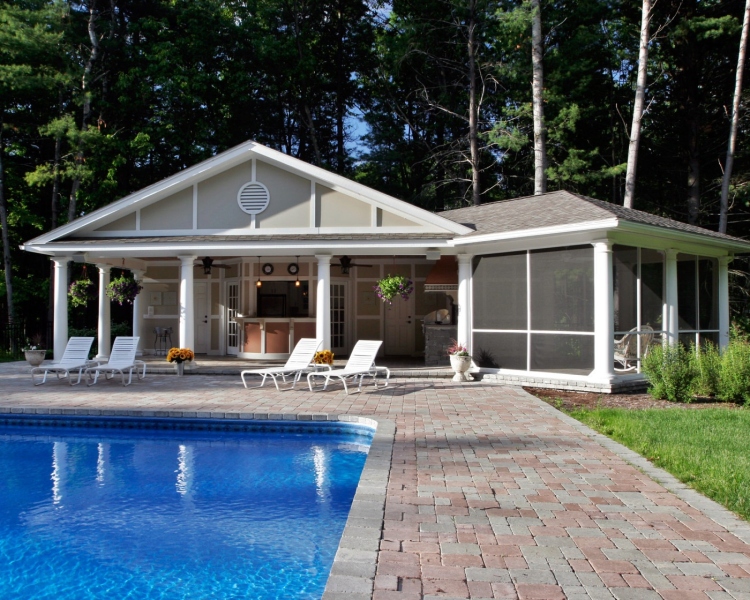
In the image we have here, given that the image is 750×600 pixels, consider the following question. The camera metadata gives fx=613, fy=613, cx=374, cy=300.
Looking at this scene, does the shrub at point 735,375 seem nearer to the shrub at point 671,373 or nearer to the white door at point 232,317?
the shrub at point 671,373

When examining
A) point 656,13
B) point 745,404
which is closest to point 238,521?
point 745,404

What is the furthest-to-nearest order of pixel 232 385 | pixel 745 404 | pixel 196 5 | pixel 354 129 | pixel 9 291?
pixel 354 129, pixel 196 5, pixel 9 291, pixel 232 385, pixel 745 404

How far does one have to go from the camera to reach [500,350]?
1284 cm

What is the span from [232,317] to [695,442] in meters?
14.2

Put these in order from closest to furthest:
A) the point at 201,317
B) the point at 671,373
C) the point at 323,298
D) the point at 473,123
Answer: the point at 671,373
the point at 323,298
the point at 201,317
the point at 473,123

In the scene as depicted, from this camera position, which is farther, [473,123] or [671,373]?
[473,123]

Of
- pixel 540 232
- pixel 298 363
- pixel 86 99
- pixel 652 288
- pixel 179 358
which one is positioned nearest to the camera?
pixel 540 232

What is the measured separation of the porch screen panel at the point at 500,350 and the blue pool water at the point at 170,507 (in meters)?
5.17

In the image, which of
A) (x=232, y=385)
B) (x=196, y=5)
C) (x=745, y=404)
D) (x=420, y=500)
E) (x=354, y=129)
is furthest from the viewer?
(x=354, y=129)

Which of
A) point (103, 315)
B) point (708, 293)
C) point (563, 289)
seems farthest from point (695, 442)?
point (103, 315)

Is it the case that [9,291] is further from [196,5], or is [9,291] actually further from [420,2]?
[420,2]

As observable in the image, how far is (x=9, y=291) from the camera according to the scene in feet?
70.3

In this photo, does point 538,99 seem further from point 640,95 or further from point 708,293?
point 708,293

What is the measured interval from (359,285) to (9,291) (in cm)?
1274
